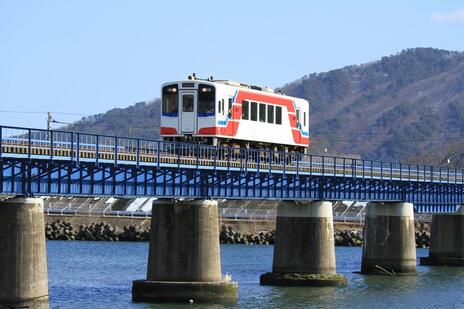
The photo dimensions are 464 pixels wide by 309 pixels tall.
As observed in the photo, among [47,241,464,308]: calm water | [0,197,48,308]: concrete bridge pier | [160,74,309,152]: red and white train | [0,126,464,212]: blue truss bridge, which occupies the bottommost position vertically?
[47,241,464,308]: calm water

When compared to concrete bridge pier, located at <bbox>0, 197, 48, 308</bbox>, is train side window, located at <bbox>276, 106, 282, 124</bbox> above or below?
above

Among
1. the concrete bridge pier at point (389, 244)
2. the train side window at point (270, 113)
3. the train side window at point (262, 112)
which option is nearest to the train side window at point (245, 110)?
the train side window at point (262, 112)

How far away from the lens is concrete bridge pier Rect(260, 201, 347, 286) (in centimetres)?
7938

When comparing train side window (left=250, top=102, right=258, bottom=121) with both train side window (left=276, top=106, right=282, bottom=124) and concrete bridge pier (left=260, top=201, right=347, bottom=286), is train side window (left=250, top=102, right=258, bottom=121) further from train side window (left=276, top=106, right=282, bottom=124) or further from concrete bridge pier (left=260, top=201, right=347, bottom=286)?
concrete bridge pier (left=260, top=201, right=347, bottom=286)

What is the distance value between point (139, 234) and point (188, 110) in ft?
246

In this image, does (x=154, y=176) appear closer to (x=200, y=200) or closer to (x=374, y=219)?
(x=200, y=200)

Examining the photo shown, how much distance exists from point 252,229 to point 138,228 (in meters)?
13.0

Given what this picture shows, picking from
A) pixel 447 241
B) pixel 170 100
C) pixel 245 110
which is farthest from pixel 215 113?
pixel 447 241

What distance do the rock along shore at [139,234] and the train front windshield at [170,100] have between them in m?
69.0

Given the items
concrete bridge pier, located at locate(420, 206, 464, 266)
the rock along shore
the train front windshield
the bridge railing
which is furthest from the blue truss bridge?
the rock along shore

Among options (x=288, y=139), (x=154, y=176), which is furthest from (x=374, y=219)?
(x=154, y=176)

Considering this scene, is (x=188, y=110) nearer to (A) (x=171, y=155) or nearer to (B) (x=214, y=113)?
(B) (x=214, y=113)

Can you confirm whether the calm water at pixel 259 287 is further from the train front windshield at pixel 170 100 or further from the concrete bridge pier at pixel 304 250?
the train front windshield at pixel 170 100

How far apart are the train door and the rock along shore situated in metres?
69.6
